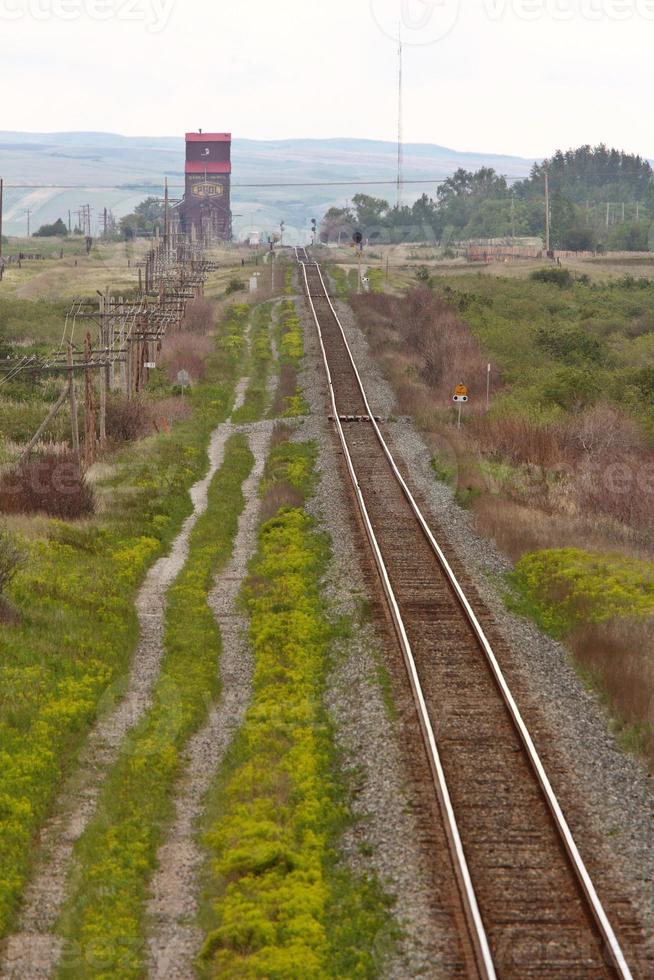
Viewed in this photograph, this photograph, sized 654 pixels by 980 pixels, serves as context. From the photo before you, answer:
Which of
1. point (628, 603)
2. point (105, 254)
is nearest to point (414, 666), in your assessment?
point (628, 603)

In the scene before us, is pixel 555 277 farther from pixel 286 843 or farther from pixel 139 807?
pixel 286 843

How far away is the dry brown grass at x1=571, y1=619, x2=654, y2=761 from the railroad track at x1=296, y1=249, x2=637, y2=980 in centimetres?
150

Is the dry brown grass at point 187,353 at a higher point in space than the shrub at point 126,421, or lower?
higher

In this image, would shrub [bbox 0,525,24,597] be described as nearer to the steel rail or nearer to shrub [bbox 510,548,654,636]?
the steel rail

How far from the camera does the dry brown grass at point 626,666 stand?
16.5 meters

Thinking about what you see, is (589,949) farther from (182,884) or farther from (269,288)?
(269,288)

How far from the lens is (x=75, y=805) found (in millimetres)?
14914

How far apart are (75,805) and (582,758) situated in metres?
6.42

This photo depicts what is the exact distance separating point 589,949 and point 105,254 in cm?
14868

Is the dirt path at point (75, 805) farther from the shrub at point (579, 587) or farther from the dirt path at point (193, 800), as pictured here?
the shrub at point (579, 587)

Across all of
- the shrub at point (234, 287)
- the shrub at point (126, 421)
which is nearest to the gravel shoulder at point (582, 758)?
the shrub at point (126, 421)

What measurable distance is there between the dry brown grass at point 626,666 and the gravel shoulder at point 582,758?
10.9 inches

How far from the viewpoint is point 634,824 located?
13.8m

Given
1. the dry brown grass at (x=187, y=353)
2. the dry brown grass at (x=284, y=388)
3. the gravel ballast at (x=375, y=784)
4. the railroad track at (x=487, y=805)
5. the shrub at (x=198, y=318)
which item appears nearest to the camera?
the railroad track at (x=487, y=805)
